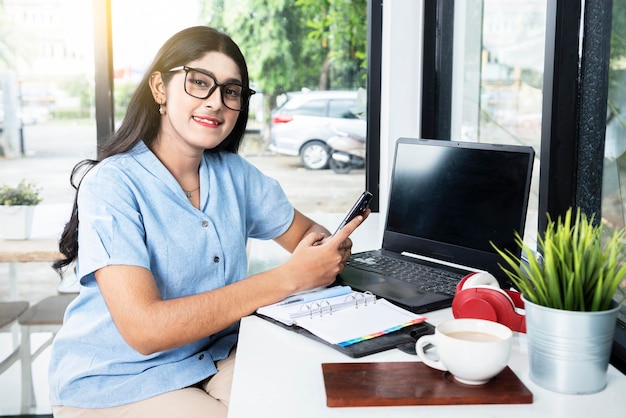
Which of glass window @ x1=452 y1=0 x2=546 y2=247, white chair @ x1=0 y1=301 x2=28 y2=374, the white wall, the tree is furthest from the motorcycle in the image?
white chair @ x1=0 y1=301 x2=28 y2=374

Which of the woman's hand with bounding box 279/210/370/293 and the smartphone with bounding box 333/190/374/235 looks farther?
the smartphone with bounding box 333/190/374/235

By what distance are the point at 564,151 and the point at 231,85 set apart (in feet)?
2.22

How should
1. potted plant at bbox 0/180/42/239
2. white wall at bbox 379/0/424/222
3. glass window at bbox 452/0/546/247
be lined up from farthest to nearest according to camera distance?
1. potted plant at bbox 0/180/42/239
2. white wall at bbox 379/0/424/222
3. glass window at bbox 452/0/546/247

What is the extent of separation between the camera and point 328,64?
317 centimetres

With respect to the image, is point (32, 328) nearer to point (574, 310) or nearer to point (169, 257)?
point (169, 257)

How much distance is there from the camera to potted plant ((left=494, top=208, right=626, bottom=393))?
2.81ft

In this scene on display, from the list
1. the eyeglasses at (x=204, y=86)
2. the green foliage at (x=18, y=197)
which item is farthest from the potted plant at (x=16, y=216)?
the eyeglasses at (x=204, y=86)

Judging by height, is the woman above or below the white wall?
below

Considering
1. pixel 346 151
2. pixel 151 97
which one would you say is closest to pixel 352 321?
pixel 151 97

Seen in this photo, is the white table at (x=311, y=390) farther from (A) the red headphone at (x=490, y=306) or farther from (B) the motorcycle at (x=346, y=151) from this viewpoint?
(B) the motorcycle at (x=346, y=151)

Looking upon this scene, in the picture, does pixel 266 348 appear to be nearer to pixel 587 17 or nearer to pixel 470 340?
pixel 470 340

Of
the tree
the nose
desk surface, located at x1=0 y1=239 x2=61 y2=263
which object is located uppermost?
the tree

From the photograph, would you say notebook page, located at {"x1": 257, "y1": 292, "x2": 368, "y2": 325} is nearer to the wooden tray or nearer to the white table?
the white table

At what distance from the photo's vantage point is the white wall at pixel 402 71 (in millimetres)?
2277
